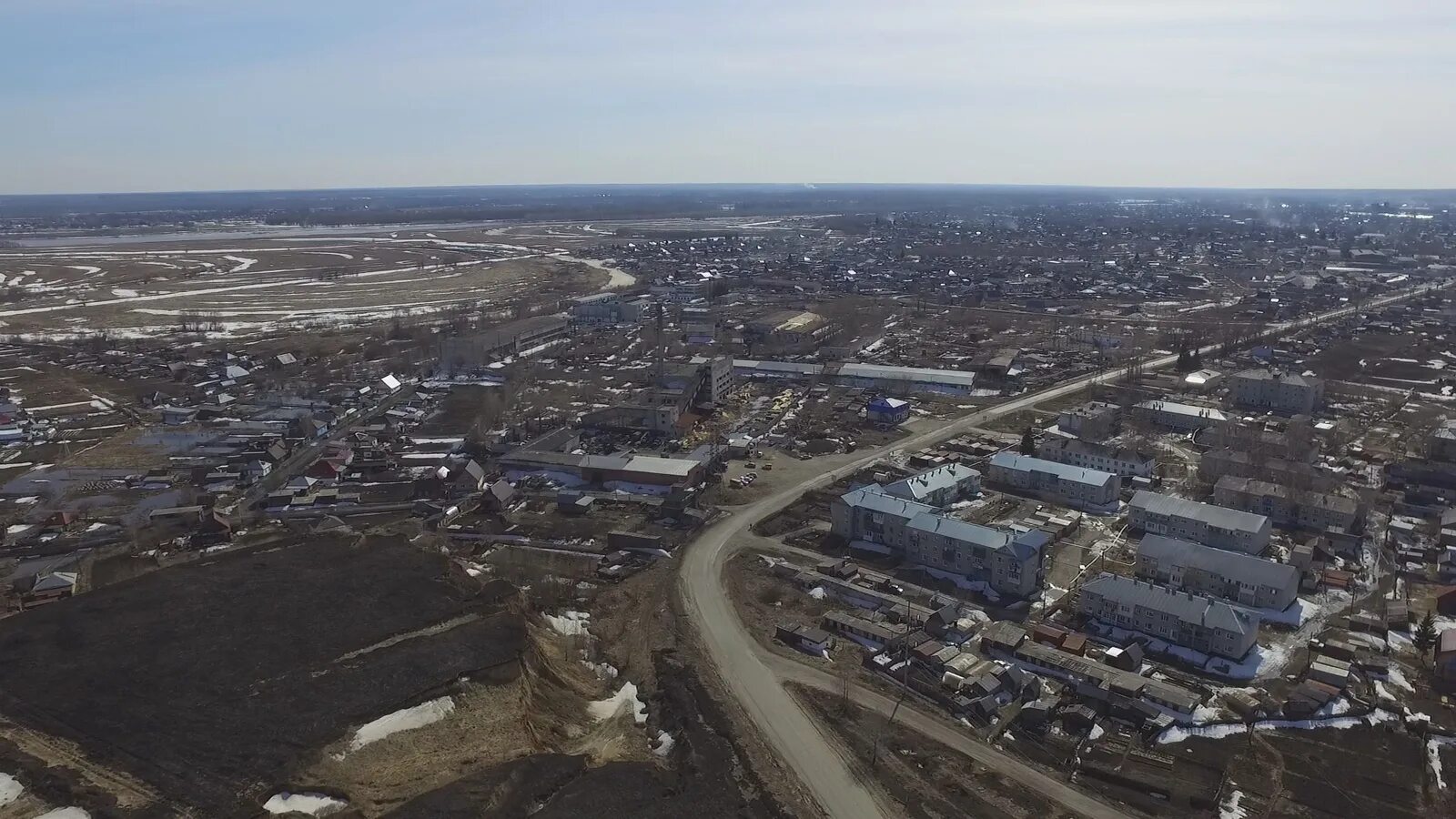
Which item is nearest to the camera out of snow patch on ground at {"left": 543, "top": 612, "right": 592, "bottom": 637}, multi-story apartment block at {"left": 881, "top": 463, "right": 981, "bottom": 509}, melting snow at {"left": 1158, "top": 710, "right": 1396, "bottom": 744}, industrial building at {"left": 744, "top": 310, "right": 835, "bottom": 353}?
melting snow at {"left": 1158, "top": 710, "right": 1396, "bottom": 744}

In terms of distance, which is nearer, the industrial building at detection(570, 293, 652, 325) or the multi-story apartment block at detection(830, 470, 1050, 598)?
the multi-story apartment block at detection(830, 470, 1050, 598)

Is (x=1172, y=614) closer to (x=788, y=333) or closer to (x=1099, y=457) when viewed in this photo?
(x=1099, y=457)

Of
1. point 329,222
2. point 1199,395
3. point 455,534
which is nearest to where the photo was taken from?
point 455,534

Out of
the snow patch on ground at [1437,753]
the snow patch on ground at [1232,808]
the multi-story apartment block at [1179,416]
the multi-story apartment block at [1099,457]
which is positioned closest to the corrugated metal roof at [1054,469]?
the multi-story apartment block at [1099,457]

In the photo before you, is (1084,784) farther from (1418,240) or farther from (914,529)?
(1418,240)

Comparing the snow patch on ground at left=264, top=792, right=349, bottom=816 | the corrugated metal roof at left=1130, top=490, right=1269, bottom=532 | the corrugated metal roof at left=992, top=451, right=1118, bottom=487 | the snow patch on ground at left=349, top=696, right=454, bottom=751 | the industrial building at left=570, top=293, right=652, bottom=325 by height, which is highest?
the industrial building at left=570, top=293, right=652, bottom=325

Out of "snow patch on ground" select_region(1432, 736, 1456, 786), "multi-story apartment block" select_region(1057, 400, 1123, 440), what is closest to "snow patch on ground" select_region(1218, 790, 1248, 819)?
"snow patch on ground" select_region(1432, 736, 1456, 786)

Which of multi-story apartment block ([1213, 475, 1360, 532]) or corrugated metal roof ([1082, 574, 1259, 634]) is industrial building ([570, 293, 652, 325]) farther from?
corrugated metal roof ([1082, 574, 1259, 634])

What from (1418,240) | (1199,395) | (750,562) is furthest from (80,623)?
(1418,240)
